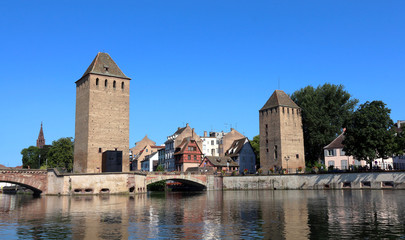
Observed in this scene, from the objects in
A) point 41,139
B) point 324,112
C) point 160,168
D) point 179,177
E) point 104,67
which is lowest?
point 179,177

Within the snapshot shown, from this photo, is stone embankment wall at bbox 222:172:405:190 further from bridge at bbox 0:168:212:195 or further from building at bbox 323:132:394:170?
bridge at bbox 0:168:212:195

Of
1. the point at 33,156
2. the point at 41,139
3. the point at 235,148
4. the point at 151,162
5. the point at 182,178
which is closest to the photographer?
the point at 182,178

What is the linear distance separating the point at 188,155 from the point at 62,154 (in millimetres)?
26599

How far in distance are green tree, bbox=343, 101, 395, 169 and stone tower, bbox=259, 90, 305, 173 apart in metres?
20.6

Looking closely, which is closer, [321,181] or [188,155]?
[321,181]

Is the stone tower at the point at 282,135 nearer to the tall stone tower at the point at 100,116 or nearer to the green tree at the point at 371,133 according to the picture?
the green tree at the point at 371,133

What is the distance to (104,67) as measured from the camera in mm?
61000

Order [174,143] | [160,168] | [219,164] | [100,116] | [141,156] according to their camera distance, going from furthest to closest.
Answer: [141,156], [160,168], [174,143], [219,164], [100,116]

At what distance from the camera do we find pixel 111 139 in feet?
192

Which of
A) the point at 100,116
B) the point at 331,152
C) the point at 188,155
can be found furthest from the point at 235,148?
the point at 100,116

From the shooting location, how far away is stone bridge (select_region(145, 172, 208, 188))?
58625 millimetres

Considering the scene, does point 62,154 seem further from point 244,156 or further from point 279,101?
point 279,101

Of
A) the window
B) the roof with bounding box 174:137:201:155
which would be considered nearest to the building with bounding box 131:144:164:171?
the roof with bounding box 174:137:201:155

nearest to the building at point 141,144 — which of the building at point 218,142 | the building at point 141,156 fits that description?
the building at point 141,156
